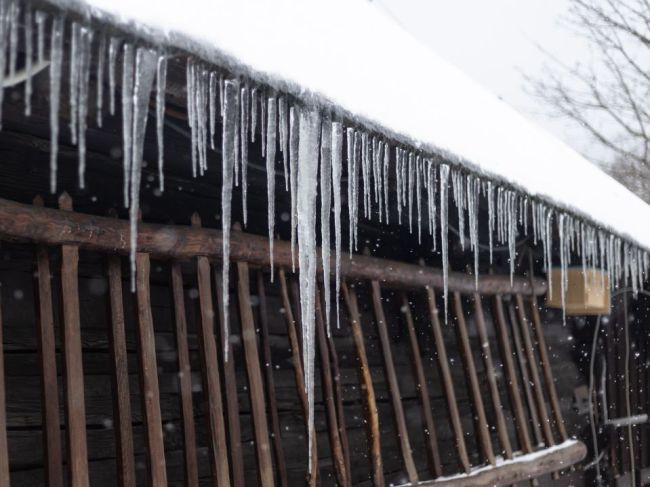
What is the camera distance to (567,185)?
15.0 feet

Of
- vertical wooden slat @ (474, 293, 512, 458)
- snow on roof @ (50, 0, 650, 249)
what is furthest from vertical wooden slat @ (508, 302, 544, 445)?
snow on roof @ (50, 0, 650, 249)

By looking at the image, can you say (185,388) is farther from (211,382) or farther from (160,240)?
(160,240)

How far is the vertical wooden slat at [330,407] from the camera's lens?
335 centimetres

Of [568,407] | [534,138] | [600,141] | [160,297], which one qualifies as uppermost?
[600,141]

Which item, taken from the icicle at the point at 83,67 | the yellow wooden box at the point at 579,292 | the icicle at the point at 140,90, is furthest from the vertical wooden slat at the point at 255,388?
the yellow wooden box at the point at 579,292

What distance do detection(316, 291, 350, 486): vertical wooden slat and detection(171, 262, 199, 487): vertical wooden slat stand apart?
0.73 metres

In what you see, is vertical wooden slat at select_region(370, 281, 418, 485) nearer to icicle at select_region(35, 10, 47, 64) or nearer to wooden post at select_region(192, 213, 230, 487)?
wooden post at select_region(192, 213, 230, 487)

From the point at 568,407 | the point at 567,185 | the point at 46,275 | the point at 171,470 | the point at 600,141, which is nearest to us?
the point at 46,275

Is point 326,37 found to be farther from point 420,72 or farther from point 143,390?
point 143,390

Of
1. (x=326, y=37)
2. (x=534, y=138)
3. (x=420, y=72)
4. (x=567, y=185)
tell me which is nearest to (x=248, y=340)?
(x=326, y=37)

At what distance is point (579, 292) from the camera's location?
5.57 m

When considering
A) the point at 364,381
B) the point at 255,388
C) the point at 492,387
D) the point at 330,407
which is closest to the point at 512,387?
the point at 492,387

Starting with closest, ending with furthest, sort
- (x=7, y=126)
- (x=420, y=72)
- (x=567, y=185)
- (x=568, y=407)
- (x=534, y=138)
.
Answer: (x=7, y=126) < (x=420, y=72) < (x=567, y=185) < (x=534, y=138) < (x=568, y=407)

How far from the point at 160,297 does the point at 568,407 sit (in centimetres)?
415
